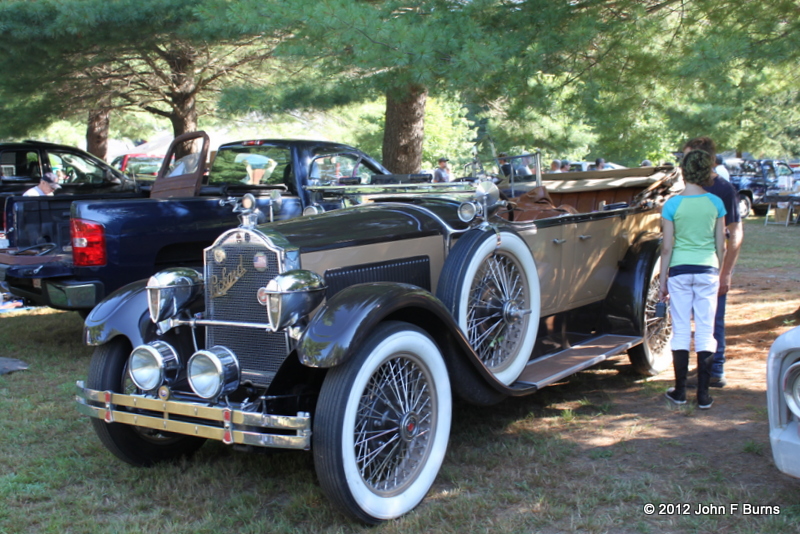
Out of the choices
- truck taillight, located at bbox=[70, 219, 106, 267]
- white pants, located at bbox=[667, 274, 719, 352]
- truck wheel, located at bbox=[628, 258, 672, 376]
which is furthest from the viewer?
truck taillight, located at bbox=[70, 219, 106, 267]

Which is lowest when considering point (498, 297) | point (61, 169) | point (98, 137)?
point (498, 297)

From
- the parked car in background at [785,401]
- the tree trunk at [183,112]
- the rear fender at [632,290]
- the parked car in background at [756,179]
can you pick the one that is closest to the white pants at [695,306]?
the rear fender at [632,290]

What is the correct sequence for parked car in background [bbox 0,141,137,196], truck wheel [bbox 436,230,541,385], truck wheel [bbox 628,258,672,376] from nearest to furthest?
truck wheel [bbox 436,230,541,385], truck wheel [bbox 628,258,672,376], parked car in background [bbox 0,141,137,196]

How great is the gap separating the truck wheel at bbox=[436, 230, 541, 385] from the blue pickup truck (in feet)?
4.71

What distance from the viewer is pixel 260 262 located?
3434mm

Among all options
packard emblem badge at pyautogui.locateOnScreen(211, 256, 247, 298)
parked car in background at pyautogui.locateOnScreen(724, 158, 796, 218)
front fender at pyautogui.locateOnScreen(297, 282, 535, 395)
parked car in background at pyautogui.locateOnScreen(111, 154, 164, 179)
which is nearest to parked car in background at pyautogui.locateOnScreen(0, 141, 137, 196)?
packard emblem badge at pyautogui.locateOnScreen(211, 256, 247, 298)

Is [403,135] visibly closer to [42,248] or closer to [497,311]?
[42,248]

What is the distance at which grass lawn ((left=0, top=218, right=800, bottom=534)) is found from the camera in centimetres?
313

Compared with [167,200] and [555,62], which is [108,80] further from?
[555,62]

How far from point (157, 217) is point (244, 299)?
2.85 meters

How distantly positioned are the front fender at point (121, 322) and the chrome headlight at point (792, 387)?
117 inches

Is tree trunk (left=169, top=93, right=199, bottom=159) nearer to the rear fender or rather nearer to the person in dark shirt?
the rear fender

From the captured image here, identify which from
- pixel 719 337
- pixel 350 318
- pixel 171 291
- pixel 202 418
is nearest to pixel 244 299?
pixel 171 291

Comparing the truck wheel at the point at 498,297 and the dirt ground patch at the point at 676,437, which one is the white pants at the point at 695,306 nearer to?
the dirt ground patch at the point at 676,437
